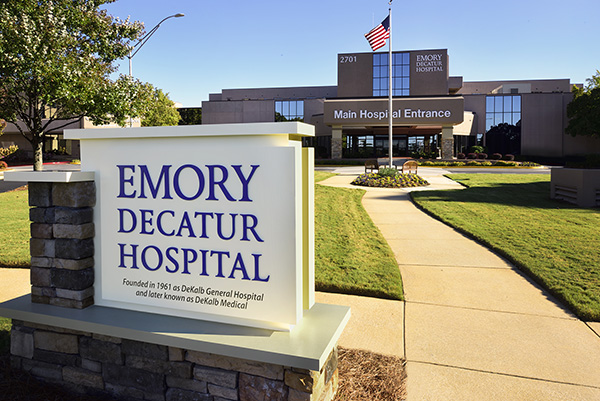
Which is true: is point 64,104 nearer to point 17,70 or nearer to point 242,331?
point 17,70

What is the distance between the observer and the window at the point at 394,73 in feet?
173

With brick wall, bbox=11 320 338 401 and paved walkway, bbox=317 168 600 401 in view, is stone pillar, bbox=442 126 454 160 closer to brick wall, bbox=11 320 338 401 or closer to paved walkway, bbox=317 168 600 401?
paved walkway, bbox=317 168 600 401

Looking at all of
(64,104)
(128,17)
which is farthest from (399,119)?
(64,104)

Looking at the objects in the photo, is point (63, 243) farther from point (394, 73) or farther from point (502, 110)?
point (394, 73)

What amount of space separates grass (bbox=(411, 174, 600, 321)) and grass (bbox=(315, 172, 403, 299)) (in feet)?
6.12

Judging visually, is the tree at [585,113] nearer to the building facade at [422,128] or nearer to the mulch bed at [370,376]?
the building facade at [422,128]

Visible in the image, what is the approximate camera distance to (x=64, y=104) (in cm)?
1573

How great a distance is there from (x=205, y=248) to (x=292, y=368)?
0.99 metres

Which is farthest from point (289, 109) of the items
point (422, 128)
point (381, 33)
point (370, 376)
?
point (370, 376)

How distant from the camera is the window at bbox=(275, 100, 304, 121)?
52.9 metres

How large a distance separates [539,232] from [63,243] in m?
8.17

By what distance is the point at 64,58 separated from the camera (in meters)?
14.5

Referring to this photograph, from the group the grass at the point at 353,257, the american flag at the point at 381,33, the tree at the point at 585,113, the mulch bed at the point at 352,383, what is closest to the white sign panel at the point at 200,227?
the mulch bed at the point at 352,383

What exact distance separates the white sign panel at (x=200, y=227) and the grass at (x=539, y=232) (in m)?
3.68
